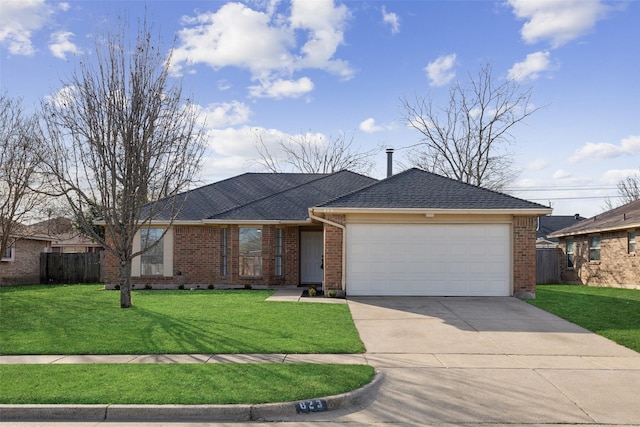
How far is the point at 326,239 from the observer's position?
15.5 metres

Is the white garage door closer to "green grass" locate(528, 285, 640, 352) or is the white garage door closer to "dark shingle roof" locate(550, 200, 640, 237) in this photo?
"green grass" locate(528, 285, 640, 352)

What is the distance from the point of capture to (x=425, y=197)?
15727mm

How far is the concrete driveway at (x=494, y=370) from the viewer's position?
5750 mm

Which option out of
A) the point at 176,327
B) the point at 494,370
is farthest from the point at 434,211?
the point at 176,327

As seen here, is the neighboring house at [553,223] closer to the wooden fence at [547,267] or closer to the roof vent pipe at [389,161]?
the wooden fence at [547,267]

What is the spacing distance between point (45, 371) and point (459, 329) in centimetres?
776

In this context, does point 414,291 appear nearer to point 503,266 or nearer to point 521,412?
point 503,266

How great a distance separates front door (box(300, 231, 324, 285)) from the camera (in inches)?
801

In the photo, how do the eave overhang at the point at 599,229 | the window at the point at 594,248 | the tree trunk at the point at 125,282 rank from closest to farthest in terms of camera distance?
the tree trunk at the point at 125,282 < the eave overhang at the point at 599,229 < the window at the point at 594,248

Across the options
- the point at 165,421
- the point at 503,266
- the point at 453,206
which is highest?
the point at 453,206

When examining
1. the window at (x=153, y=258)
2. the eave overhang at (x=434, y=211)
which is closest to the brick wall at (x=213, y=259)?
the window at (x=153, y=258)

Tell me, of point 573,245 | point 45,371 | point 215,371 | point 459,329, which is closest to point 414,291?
point 459,329

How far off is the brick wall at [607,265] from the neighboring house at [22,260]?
87.5 feet

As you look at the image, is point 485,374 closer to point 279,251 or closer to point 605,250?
point 279,251
